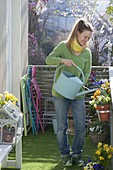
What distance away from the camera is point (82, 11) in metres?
7.64

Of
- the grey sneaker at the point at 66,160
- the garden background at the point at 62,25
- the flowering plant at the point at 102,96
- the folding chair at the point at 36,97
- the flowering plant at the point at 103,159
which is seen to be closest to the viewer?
the flowering plant at the point at 103,159

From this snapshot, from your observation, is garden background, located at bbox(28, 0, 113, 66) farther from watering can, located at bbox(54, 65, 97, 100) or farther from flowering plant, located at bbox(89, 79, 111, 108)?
watering can, located at bbox(54, 65, 97, 100)

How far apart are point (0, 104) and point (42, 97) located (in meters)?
2.51

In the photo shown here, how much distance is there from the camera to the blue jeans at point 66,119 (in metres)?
4.45

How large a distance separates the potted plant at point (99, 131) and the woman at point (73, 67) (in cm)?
91

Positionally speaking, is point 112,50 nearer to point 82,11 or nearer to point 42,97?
point 82,11

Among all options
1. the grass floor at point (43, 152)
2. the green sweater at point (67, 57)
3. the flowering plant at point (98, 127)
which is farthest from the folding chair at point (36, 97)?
the green sweater at point (67, 57)

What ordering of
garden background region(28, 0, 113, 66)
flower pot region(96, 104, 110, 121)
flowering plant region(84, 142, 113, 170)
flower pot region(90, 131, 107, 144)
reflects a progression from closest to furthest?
flowering plant region(84, 142, 113, 170)
flower pot region(96, 104, 110, 121)
flower pot region(90, 131, 107, 144)
garden background region(28, 0, 113, 66)

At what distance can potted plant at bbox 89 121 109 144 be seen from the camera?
5.50 m

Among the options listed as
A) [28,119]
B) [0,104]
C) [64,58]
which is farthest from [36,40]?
[0,104]

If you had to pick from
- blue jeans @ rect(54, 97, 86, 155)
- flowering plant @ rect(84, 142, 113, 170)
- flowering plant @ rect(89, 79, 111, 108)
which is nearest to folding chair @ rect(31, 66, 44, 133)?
flowering plant @ rect(89, 79, 111, 108)

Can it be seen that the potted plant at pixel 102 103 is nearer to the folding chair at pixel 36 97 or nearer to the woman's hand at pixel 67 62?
the woman's hand at pixel 67 62

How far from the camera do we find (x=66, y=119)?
14.8 ft

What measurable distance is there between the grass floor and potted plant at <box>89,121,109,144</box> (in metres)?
0.09
